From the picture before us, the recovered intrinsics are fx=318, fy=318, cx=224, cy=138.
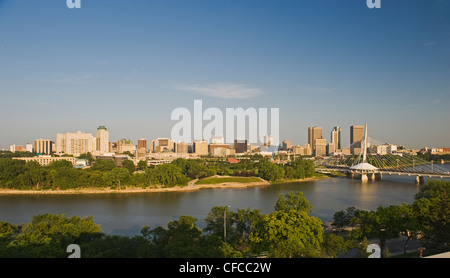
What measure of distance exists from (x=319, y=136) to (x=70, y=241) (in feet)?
96.0

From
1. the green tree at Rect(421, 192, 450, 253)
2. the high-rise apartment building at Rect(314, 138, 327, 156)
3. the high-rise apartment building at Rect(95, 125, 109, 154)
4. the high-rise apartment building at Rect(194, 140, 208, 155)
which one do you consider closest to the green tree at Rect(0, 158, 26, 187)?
the green tree at Rect(421, 192, 450, 253)

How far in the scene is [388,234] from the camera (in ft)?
10.3

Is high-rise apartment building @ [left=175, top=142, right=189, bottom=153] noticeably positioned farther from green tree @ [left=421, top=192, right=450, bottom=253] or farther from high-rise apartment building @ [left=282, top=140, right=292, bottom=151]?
green tree @ [left=421, top=192, right=450, bottom=253]

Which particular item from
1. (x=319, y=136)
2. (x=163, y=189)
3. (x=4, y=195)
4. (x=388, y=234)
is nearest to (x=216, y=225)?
(x=388, y=234)

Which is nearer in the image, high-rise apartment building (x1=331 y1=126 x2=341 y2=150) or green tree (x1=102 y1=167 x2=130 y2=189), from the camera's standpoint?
green tree (x1=102 y1=167 x2=130 y2=189)

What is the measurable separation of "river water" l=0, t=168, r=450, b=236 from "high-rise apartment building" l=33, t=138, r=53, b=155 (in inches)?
589

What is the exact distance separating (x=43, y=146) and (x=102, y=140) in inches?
156

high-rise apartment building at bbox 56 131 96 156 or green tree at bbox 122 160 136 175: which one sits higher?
high-rise apartment building at bbox 56 131 96 156

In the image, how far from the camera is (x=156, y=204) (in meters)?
6.53

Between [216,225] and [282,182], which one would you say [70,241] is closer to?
[216,225]

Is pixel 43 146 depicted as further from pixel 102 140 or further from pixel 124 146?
pixel 124 146

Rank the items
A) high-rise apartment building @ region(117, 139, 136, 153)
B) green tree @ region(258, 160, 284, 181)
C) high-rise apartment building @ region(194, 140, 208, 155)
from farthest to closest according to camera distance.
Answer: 1. high-rise apartment building @ region(194, 140, 208, 155)
2. high-rise apartment building @ region(117, 139, 136, 153)
3. green tree @ region(258, 160, 284, 181)

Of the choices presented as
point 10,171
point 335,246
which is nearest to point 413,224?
point 335,246

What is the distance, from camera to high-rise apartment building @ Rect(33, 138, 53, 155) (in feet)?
69.2
